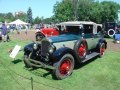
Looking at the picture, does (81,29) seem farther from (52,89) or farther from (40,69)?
(52,89)

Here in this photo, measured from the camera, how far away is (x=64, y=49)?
8.41 meters

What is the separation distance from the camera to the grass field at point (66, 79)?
291 inches

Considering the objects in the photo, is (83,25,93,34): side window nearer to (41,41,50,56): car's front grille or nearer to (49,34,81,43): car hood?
(49,34,81,43): car hood

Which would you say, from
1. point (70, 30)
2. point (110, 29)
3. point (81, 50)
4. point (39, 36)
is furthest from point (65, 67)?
point (110, 29)

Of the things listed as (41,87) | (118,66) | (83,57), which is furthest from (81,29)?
(41,87)

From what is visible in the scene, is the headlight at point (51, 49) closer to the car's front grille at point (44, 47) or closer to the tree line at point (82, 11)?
the car's front grille at point (44, 47)

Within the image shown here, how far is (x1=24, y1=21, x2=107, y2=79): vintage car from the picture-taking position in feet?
Answer: 27.1

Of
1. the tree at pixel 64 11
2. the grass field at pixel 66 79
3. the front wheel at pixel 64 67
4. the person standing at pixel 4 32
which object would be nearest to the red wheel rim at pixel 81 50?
the grass field at pixel 66 79

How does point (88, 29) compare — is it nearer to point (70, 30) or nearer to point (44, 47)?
point (70, 30)

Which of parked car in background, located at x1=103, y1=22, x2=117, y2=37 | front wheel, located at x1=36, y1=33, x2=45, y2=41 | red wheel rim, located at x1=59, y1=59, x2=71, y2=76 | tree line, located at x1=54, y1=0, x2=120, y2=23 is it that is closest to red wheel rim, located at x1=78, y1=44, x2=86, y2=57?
red wheel rim, located at x1=59, y1=59, x2=71, y2=76

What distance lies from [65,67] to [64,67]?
0.05 metres

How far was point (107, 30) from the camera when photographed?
26859mm

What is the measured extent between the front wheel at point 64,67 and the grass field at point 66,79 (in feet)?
0.65

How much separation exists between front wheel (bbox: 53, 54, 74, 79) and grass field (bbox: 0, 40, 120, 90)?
198 millimetres
